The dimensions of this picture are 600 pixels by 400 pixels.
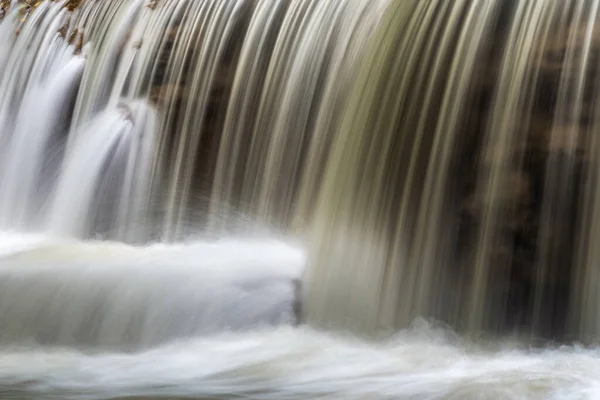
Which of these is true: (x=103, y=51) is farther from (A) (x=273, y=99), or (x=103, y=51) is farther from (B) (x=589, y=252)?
(B) (x=589, y=252)

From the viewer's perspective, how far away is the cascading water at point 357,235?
447 cm

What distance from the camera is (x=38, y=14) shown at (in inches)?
440

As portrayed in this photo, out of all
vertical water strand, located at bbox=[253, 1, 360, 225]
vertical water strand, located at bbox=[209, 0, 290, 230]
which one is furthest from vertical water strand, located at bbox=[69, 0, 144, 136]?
vertical water strand, located at bbox=[253, 1, 360, 225]

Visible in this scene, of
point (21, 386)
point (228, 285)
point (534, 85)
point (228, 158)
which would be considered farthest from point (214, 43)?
point (21, 386)

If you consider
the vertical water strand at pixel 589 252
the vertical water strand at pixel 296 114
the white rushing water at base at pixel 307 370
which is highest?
the vertical water strand at pixel 296 114

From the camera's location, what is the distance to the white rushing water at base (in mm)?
3982

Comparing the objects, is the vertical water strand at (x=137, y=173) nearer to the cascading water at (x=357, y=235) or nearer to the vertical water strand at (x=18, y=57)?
the cascading water at (x=357, y=235)

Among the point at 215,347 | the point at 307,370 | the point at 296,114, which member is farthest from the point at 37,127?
the point at 307,370

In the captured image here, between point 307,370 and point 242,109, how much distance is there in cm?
324

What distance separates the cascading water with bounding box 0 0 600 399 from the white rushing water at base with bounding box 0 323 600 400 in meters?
0.02

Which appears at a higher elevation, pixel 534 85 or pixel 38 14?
pixel 38 14

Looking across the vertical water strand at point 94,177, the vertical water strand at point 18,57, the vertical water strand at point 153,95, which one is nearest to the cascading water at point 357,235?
the vertical water strand at point 153,95

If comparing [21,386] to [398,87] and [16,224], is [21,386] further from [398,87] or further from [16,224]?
[16,224]

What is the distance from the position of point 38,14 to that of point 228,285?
676 centimetres
